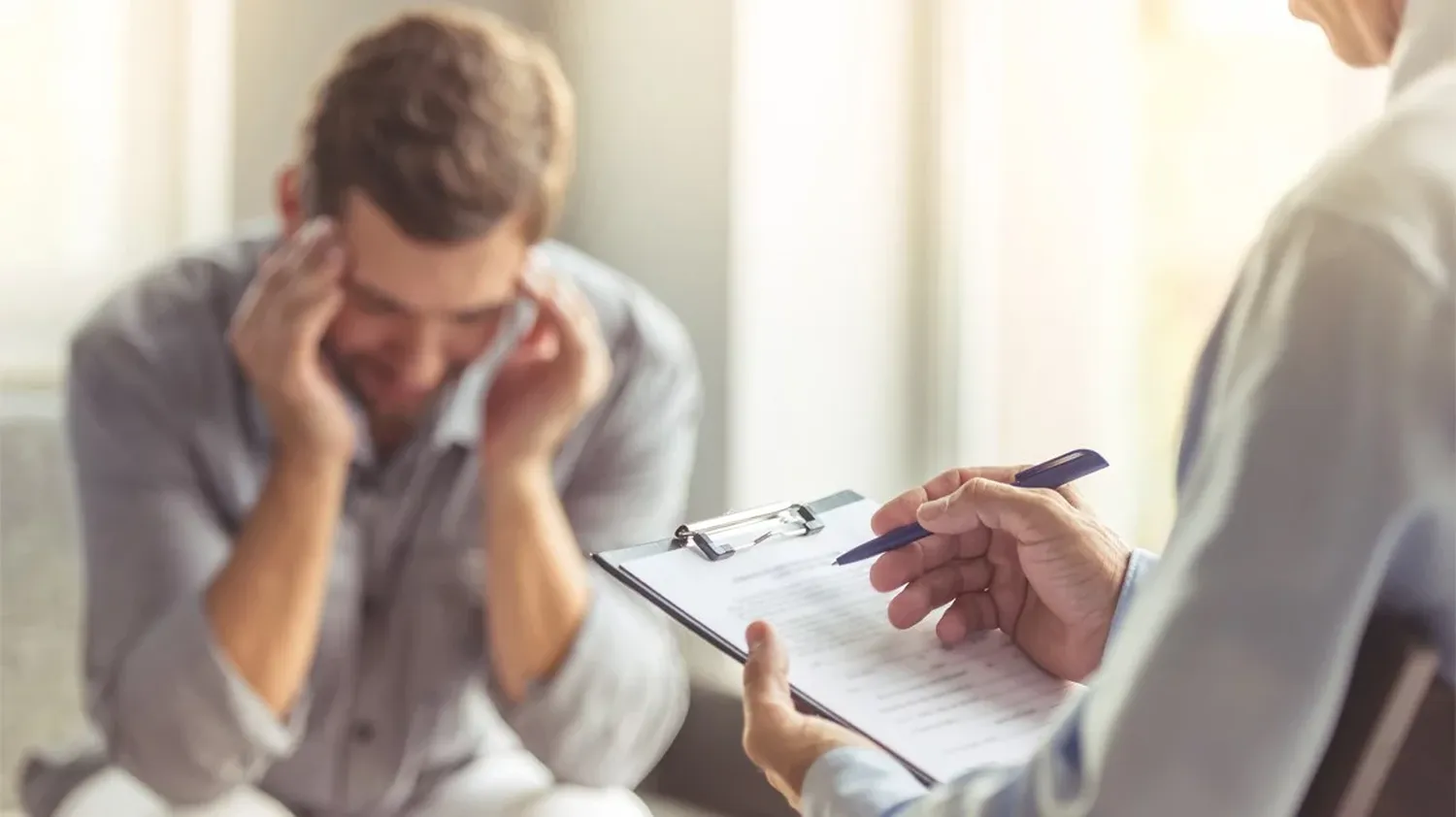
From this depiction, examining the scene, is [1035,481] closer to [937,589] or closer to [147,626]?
[937,589]

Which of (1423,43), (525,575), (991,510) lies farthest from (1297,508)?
(525,575)

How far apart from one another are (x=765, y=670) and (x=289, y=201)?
14.8 inches

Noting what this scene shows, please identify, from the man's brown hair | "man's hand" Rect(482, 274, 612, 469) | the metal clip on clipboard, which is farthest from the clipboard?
the man's brown hair

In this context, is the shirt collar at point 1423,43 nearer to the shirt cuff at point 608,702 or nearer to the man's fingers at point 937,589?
the man's fingers at point 937,589

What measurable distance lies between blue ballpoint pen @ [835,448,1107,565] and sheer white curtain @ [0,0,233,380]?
0.39 m

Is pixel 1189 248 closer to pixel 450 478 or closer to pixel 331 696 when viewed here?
pixel 450 478

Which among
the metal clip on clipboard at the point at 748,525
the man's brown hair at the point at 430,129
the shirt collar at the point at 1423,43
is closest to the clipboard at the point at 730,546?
the metal clip on clipboard at the point at 748,525

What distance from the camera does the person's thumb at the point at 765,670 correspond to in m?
0.54

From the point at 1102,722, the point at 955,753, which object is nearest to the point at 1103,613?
the point at 955,753

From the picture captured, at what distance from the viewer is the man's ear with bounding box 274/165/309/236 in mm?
694

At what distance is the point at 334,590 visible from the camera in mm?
707

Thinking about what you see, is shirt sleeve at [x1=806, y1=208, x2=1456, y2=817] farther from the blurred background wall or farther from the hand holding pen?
the blurred background wall

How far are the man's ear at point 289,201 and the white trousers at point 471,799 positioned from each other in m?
0.31

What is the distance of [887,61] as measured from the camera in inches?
35.9
